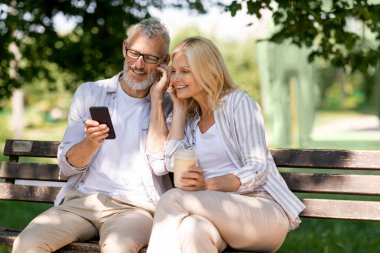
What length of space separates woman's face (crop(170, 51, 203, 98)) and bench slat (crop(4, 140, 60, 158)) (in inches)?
39.2

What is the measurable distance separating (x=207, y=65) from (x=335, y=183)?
968 millimetres

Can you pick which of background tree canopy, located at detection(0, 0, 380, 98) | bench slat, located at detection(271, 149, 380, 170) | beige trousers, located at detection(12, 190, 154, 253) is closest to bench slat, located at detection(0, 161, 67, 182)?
beige trousers, located at detection(12, 190, 154, 253)

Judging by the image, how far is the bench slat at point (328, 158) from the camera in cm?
405

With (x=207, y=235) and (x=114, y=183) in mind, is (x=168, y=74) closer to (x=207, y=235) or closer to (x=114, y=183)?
(x=114, y=183)

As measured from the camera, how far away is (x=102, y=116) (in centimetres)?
367

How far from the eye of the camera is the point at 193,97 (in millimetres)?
4016

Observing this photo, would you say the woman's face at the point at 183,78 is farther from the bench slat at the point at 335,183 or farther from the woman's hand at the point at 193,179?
the bench slat at the point at 335,183

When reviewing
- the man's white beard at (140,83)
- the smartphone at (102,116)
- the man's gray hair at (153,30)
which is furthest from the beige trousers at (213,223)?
the man's gray hair at (153,30)

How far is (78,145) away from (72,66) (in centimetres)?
449

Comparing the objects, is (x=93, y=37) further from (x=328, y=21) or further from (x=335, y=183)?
(x=335, y=183)

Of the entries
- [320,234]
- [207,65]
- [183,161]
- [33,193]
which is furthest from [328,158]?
[320,234]

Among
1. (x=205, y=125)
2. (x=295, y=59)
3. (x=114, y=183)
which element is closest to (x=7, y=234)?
(x=114, y=183)

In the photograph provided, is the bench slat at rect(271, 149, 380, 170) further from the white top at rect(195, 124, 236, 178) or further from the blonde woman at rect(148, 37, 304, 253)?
the white top at rect(195, 124, 236, 178)

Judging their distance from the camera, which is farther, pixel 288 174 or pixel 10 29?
pixel 10 29
